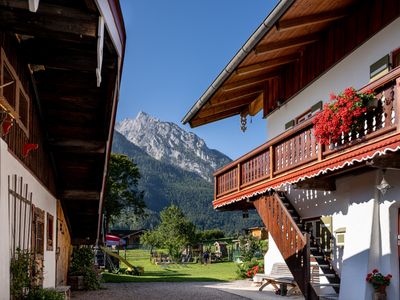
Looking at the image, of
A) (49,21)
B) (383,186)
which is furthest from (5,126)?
(383,186)

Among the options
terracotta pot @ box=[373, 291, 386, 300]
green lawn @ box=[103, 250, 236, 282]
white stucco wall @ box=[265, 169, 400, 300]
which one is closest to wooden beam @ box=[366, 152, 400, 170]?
white stucco wall @ box=[265, 169, 400, 300]

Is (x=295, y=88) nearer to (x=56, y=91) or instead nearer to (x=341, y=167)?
(x=341, y=167)

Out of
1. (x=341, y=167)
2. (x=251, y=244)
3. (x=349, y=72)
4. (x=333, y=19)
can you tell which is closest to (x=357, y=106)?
(x=341, y=167)

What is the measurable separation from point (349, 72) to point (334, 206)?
3219 mm

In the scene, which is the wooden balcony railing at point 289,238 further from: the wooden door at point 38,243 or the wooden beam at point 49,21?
the wooden beam at point 49,21

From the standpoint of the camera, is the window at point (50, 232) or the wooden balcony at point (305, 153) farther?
the window at point (50, 232)

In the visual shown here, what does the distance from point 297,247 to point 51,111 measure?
20.4ft

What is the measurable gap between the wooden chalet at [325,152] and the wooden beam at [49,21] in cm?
482

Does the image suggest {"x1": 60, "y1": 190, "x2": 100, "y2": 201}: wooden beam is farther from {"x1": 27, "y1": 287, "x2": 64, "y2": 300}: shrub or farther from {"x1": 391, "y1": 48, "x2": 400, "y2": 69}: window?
{"x1": 391, "y1": 48, "x2": 400, "y2": 69}: window

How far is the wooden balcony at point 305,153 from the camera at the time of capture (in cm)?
855

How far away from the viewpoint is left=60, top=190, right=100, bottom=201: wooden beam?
→ 14352mm

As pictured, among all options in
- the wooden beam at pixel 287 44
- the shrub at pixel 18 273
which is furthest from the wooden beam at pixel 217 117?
the shrub at pixel 18 273

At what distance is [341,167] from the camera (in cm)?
984

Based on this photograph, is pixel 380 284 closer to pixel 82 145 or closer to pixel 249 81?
pixel 82 145
